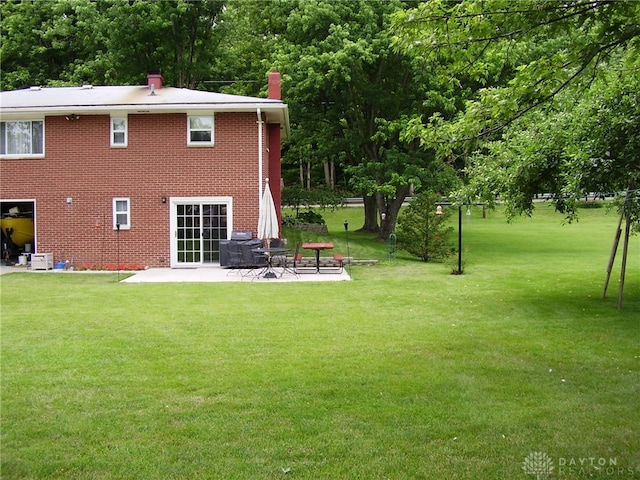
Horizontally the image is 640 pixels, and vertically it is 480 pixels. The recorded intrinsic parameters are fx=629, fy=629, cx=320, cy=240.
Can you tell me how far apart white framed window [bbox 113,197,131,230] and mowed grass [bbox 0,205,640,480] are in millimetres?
6902

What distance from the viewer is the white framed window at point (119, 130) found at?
776 inches

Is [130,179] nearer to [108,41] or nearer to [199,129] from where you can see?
[199,129]

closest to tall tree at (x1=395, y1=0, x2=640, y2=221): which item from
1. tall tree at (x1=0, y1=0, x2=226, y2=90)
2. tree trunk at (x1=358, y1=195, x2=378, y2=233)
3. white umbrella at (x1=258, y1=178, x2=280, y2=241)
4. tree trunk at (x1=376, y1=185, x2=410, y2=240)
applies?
white umbrella at (x1=258, y1=178, x2=280, y2=241)

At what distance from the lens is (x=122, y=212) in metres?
19.9

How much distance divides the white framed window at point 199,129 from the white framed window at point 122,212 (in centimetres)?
277

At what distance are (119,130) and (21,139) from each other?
130 inches

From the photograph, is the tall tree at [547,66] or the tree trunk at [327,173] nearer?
the tall tree at [547,66]

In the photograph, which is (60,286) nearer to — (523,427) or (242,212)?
(242,212)

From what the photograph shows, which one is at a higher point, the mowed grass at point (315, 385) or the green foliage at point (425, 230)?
the green foliage at point (425, 230)

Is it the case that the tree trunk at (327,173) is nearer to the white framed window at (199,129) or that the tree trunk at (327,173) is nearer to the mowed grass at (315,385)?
the white framed window at (199,129)

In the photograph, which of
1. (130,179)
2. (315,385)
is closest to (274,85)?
(130,179)

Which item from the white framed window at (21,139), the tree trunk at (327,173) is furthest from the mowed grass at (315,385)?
the tree trunk at (327,173)

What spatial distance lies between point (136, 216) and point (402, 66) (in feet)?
43.7

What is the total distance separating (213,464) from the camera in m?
4.44
